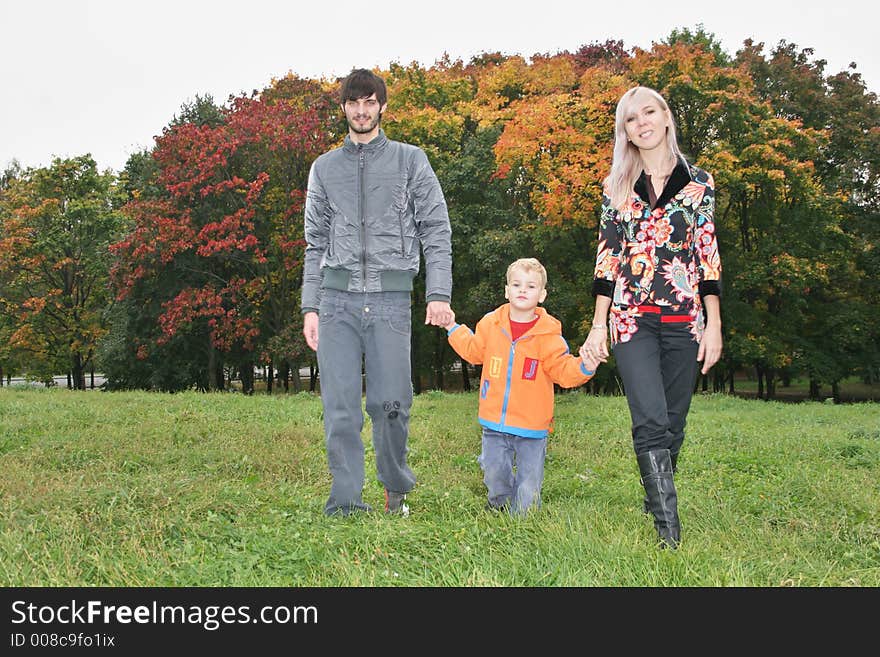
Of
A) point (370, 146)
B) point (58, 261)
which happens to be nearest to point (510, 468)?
point (370, 146)

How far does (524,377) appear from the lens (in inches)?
207

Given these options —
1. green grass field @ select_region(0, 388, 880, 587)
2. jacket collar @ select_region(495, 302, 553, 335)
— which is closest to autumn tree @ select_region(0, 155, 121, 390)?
green grass field @ select_region(0, 388, 880, 587)

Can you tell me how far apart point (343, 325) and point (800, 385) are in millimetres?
47895

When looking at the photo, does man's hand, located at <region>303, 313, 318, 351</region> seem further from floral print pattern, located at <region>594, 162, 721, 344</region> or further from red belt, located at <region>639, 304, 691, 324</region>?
red belt, located at <region>639, 304, 691, 324</region>

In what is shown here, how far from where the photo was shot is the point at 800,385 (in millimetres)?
46375

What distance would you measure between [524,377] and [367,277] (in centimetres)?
135

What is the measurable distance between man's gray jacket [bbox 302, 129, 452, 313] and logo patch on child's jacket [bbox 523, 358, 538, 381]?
78 centimetres

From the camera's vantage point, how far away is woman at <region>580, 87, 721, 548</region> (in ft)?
14.6

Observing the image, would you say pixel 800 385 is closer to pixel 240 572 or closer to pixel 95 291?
pixel 95 291

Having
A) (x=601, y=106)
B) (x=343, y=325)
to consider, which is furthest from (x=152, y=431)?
(x=601, y=106)

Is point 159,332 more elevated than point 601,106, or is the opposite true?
point 601,106

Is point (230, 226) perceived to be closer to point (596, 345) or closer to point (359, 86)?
point (359, 86)

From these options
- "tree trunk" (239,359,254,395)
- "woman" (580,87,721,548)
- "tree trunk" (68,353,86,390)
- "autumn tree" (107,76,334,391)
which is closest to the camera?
"woman" (580,87,721,548)

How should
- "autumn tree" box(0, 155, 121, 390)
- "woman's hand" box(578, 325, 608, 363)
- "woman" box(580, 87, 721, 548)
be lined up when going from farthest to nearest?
"autumn tree" box(0, 155, 121, 390) → "woman's hand" box(578, 325, 608, 363) → "woman" box(580, 87, 721, 548)
